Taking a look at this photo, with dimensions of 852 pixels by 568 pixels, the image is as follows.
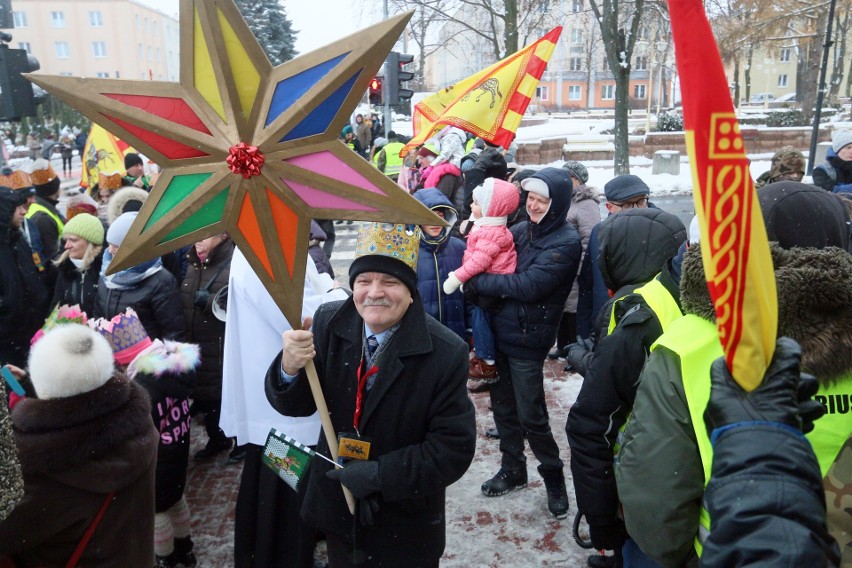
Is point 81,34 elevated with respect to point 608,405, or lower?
elevated

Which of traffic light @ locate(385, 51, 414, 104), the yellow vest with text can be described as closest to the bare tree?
traffic light @ locate(385, 51, 414, 104)

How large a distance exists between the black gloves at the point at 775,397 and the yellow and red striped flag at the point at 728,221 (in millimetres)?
19

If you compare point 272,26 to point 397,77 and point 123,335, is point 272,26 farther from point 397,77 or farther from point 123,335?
point 123,335

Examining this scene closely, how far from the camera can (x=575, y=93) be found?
68.2 m

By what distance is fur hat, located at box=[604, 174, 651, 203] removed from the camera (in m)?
4.62

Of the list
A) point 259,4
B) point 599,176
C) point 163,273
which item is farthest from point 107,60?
point 163,273

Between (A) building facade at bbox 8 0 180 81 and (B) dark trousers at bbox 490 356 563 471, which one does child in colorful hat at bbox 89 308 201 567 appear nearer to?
(B) dark trousers at bbox 490 356 563 471

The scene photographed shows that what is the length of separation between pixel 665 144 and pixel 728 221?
2440 centimetres

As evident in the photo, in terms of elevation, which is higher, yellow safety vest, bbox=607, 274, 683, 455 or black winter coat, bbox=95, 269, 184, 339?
yellow safety vest, bbox=607, 274, 683, 455

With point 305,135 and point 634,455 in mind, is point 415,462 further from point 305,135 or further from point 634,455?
point 305,135

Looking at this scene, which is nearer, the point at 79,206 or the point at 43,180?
the point at 79,206

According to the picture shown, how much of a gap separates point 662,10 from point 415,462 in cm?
A: 2059

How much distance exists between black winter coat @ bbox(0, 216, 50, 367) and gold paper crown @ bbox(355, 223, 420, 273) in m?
3.62

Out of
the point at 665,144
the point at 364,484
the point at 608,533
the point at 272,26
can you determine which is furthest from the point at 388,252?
the point at 272,26
